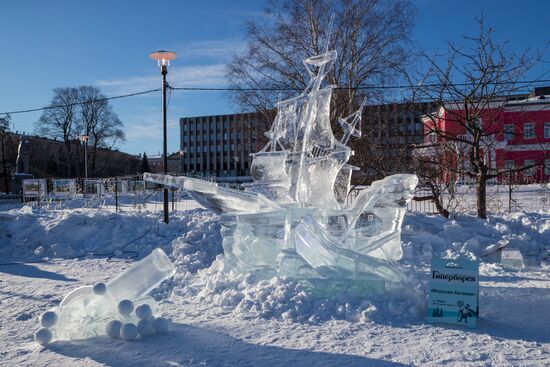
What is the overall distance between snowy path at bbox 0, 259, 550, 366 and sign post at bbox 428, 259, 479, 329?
19 cm

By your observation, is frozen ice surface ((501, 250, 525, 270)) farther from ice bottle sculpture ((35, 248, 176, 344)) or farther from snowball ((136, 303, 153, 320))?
snowball ((136, 303, 153, 320))

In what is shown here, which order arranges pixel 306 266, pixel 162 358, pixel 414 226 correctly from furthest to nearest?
pixel 414 226 < pixel 306 266 < pixel 162 358

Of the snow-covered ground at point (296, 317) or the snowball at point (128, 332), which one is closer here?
the snow-covered ground at point (296, 317)

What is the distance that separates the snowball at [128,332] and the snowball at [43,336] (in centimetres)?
75

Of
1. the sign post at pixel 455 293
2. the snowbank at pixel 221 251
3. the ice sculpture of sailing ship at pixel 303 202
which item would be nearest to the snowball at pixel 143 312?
the snowbank at pixel 221 251

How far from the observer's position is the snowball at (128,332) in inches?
197

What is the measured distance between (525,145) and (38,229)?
3153 cm

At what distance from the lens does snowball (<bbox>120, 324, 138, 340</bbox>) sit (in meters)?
5.01

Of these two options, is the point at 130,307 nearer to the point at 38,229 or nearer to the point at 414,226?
the point at 414,226

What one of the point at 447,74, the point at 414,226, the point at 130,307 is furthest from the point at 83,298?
the point at 447,74

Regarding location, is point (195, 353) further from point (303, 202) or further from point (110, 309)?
point (303, 202)

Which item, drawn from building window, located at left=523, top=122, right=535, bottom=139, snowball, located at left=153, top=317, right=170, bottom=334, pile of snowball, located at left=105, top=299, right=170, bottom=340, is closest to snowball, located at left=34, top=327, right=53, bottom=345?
pile of snowball, located at left=105, top=299, right=170, bottom=340

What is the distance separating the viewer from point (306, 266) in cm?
679

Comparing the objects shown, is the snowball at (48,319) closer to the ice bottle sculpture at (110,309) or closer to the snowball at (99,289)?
the ice bottle sculpture at (110,309)
